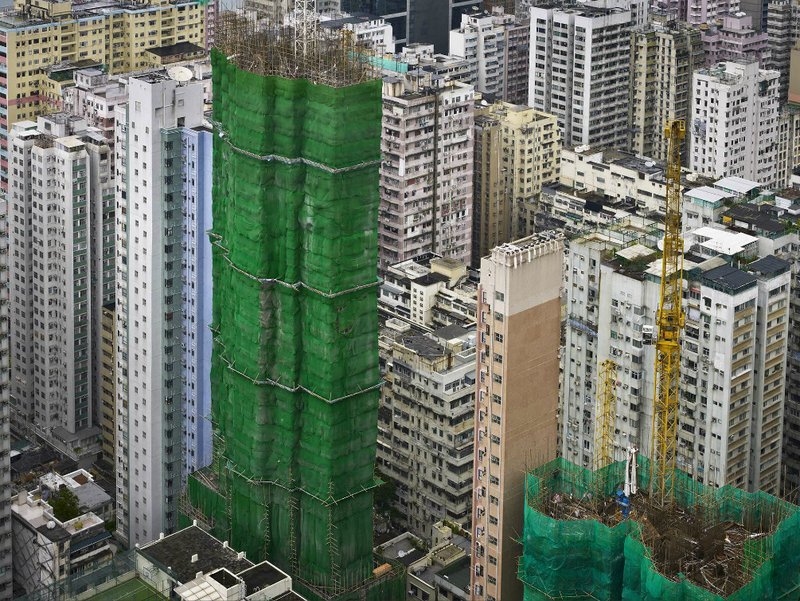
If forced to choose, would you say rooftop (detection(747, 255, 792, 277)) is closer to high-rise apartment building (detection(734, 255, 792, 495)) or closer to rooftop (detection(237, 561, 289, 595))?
high-rise apartment building (detection(734, 255, 792, 495))

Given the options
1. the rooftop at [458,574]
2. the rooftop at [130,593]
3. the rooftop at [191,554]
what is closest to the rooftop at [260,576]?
the rooftop at [191,554]

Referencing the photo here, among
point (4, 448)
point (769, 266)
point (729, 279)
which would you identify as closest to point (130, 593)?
point (4, 448)

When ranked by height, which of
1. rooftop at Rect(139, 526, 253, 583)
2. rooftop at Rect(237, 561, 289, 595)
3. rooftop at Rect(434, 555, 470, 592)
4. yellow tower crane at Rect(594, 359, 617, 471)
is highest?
yellow tower crane at Rect(594, 359, 617, 471)

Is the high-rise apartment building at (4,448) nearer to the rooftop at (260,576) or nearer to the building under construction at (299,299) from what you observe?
the building under construction at (299,299)

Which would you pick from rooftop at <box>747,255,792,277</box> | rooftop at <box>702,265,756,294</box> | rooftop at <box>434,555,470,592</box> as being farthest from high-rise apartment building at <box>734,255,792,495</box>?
rooftop at <box>434,555,470,592</box>

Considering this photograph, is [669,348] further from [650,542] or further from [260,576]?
[260,576]

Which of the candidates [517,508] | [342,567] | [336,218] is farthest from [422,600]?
[336,218]
